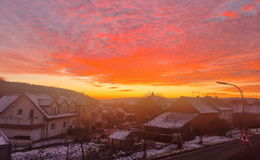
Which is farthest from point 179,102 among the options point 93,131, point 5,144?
point 5,144

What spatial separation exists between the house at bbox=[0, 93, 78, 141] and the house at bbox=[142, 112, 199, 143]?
19.2 m

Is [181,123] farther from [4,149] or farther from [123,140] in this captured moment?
[4,149]

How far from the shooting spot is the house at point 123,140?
26625 millimetres

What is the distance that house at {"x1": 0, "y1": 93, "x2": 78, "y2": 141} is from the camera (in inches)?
1252

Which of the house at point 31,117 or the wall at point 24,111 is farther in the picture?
the wall at point 24,111

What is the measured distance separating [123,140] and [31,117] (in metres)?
20.3

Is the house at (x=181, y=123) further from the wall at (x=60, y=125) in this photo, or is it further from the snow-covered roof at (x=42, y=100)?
the snow-covered roof at (x=42, y=100)

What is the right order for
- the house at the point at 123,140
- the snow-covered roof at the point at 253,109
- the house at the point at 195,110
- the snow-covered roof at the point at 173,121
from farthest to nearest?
the snow-covered roof at the point at 253,109 → the house at the point at 195,110 → the snow-covered roof at the point at 173,121 → the house at the point at 123,140

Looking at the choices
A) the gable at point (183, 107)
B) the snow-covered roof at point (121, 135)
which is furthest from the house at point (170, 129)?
the snow-covered roof at point (121, 135)

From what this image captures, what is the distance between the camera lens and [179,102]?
53.2 meters

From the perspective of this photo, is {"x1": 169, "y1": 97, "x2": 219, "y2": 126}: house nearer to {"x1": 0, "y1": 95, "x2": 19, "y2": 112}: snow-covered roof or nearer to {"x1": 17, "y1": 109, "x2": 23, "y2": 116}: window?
{"x1": 17, "y1": 109, "x2": 23, "y2": 116}: window

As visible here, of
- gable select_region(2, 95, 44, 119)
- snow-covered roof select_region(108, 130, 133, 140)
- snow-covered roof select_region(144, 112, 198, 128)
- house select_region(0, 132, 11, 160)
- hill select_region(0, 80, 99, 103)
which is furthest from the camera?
hill select_region(0, 80, 99, 103)

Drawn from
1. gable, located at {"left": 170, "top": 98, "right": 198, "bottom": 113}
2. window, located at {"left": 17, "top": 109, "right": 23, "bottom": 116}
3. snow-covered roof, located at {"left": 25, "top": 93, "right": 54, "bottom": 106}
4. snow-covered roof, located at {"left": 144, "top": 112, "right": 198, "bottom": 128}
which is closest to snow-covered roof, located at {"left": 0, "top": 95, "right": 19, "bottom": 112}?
window, located at {"left": 17, "top": 109, "right": 23, "bottom": 116}

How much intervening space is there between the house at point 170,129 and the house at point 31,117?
19226 millimetres
